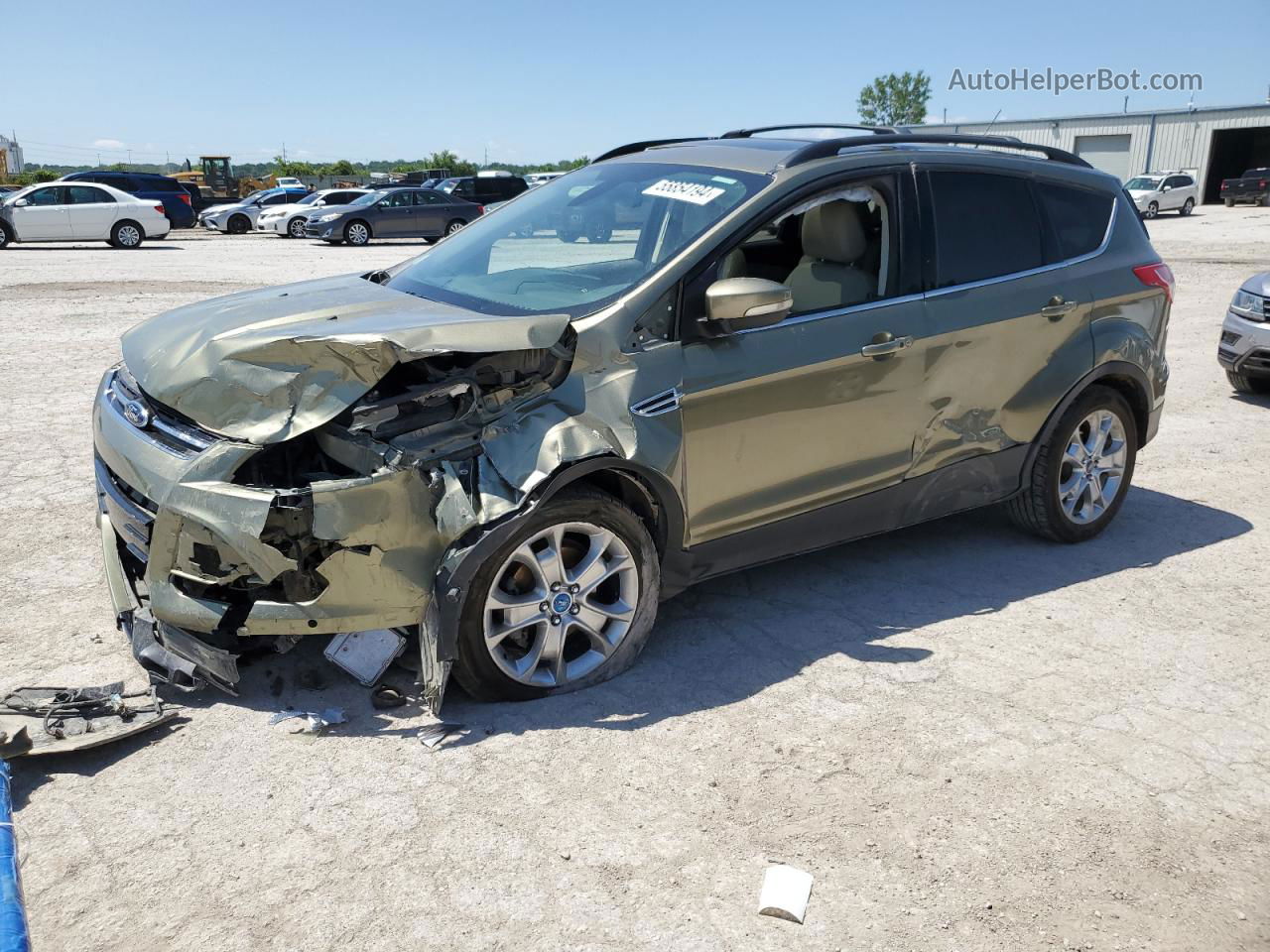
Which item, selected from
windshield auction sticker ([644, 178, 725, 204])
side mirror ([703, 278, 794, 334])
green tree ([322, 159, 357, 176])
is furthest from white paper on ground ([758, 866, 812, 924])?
green tree ([322, 159, 357, 176])

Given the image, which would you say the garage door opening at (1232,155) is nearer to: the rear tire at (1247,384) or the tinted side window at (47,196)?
the rear tire at (1247,384)

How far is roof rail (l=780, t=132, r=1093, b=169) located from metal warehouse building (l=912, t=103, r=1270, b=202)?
5105cm

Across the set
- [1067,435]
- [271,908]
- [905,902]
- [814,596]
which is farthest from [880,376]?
[271,908]

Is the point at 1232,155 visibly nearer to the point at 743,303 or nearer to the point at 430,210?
the point at 430,210

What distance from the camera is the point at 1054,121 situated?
184ft

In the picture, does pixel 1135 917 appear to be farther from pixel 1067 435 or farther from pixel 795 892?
pixel 1067 435

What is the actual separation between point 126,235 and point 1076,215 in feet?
81.4

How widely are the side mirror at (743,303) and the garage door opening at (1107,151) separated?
58718mm

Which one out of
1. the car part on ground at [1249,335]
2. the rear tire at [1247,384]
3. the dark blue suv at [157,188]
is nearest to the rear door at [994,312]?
the car part on ground at [1249,335]

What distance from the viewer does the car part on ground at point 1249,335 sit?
27.5ft

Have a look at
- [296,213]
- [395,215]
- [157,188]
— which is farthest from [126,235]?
[157,188]

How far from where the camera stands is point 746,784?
10.8 feet

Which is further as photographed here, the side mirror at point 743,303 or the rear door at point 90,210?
the rear door at point 90,210

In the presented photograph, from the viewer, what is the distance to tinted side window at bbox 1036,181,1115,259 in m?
5.14
